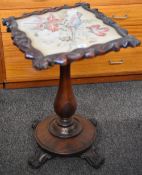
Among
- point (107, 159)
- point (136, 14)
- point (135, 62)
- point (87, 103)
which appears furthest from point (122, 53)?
point (107, 159)

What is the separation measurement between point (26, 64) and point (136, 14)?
718 mm

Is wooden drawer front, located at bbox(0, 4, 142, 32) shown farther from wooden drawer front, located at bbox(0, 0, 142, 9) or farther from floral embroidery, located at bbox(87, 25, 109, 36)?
floral embroidery, located at bbox(87, 25, 109, 36)

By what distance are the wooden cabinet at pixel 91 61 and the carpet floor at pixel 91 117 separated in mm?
58

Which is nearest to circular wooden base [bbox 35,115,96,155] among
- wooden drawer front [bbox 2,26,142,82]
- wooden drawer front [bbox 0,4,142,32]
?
wooden drawer front [bbox 2,26,142,82]

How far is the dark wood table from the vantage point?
95cm

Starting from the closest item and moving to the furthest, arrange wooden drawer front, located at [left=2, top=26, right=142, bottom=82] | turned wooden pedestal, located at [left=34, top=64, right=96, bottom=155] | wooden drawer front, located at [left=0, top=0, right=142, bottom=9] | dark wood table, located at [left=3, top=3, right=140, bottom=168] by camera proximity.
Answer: dark wood table, located at [left=3, top=3, right=140, bottom=168]
turned wooden pedestal, located at [left=34, top=64, right=96, bottom=155]
wooden drawer front, located at [left=0, top=0, right=142, bottom=9]
wooden drawer front, located at [left=2, top=26, right=142, bottom=82]

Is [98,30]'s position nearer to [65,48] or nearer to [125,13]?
[65,48]

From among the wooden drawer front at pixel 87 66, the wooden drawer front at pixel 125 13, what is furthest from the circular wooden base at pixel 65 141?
the wooden drawer front at pixel 125 13

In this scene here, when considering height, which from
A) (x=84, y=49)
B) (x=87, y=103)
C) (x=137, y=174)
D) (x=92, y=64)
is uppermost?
(x=84, y=49)

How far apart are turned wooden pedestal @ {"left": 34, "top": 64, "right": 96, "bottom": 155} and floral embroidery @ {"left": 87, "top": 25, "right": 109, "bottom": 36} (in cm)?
21

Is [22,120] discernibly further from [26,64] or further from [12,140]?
[26,64]

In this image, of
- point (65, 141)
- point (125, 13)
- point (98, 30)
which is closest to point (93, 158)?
point (65, 141)

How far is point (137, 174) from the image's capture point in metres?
1.30

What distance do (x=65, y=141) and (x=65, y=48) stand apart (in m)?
0.55
